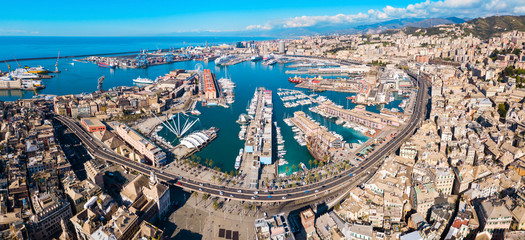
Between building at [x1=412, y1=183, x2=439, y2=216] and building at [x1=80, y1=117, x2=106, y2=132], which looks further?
building at [x1=80, y1=117, x2=106, y2=132]

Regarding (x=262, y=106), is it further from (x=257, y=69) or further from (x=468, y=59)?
(x=468, y=59)

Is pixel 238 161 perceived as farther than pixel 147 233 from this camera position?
Yes

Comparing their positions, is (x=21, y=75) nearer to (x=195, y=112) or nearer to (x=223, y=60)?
(x=195, y=112)

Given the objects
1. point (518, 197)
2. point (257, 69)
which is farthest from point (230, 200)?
point (257, 69)

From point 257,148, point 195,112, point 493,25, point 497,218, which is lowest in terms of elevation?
point 497,218

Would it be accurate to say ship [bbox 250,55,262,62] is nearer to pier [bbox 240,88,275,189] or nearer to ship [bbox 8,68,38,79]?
ship [bbox 8,68,38,79]

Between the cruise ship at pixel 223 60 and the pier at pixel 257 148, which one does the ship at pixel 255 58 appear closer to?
the cruise ship at pixel 223 60

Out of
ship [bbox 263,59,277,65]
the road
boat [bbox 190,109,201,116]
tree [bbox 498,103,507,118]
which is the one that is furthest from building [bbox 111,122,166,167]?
ship [bbox 263,59,277,65]

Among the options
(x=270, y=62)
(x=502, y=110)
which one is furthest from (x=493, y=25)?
(x=502, y=110)
